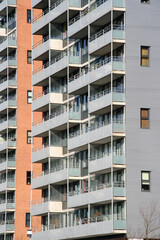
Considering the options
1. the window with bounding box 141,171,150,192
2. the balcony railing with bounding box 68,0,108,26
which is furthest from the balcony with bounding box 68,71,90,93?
the window with bounding box 141,171,150,192

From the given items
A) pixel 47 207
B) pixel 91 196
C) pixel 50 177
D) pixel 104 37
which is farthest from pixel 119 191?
pixel 47 207

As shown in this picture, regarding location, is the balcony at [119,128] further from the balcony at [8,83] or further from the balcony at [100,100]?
the balcony at [8,83]

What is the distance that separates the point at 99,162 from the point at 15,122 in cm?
3301

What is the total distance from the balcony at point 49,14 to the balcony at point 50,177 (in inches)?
610

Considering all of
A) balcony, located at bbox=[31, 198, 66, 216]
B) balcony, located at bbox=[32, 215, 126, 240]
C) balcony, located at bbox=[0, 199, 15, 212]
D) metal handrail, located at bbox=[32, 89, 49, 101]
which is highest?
metal handrail, located at bbox=[32, 89, 49, 101]

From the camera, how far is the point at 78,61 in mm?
75188

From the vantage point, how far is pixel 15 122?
322 feet

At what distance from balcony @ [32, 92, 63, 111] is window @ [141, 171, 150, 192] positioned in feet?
57.4

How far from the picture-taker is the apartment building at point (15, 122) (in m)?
95.9

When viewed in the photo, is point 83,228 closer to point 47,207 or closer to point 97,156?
point 97,156

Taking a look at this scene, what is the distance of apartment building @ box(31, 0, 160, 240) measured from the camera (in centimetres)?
6425

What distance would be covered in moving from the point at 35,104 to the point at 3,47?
19.4 m

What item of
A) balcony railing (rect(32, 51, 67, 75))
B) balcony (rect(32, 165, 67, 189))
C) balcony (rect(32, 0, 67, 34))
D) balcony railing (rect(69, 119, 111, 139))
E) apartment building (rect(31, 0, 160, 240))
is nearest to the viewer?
apartment building (rect(31, 0, 160, 240))

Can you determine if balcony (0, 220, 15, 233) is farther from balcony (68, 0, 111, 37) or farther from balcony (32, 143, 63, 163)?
balcony (68, 0, 111, 37)
